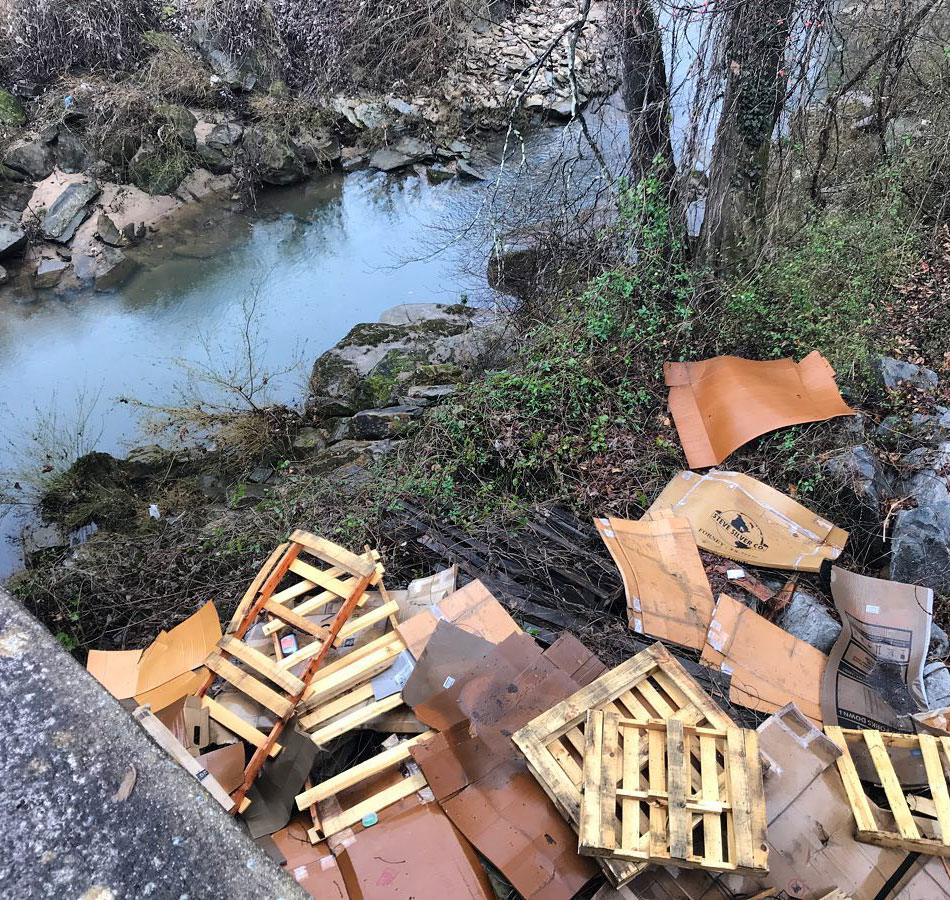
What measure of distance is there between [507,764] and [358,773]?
620 mm

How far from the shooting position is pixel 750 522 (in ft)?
11.9

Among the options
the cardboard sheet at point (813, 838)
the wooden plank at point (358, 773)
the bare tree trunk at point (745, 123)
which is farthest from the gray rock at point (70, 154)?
the cardboard sheet at point (813, 838)

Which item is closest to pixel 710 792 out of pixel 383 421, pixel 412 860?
pixel 412 860

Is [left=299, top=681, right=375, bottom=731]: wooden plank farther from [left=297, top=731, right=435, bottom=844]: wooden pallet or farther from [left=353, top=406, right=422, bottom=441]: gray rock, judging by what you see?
[left=353, top=406, right=422, bottom=441]: gray rock

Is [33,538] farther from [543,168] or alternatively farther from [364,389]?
[543,168]

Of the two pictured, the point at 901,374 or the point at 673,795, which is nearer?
the point at 673,795

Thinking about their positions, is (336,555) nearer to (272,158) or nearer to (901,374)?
(901,374)

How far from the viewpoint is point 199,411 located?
233 inches

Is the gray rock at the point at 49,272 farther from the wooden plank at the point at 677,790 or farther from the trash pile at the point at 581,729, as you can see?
the wooden plank at the point at 677,790

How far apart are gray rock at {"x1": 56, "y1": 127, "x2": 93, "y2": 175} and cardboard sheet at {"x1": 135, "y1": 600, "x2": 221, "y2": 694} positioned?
27.5ft

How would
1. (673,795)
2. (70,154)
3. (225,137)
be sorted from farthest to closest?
(225,137), (70,154), (673,795)

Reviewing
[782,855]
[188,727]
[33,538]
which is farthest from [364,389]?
[782,855]

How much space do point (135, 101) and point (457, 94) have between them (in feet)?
15.2

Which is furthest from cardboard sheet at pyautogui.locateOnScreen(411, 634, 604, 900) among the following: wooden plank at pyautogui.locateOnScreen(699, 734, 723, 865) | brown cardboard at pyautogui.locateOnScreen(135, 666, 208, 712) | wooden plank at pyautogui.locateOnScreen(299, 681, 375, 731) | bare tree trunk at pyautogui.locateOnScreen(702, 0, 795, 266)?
bare tree trunk at pyautogui.locateOnScreen(702, 0, 795, 266)
